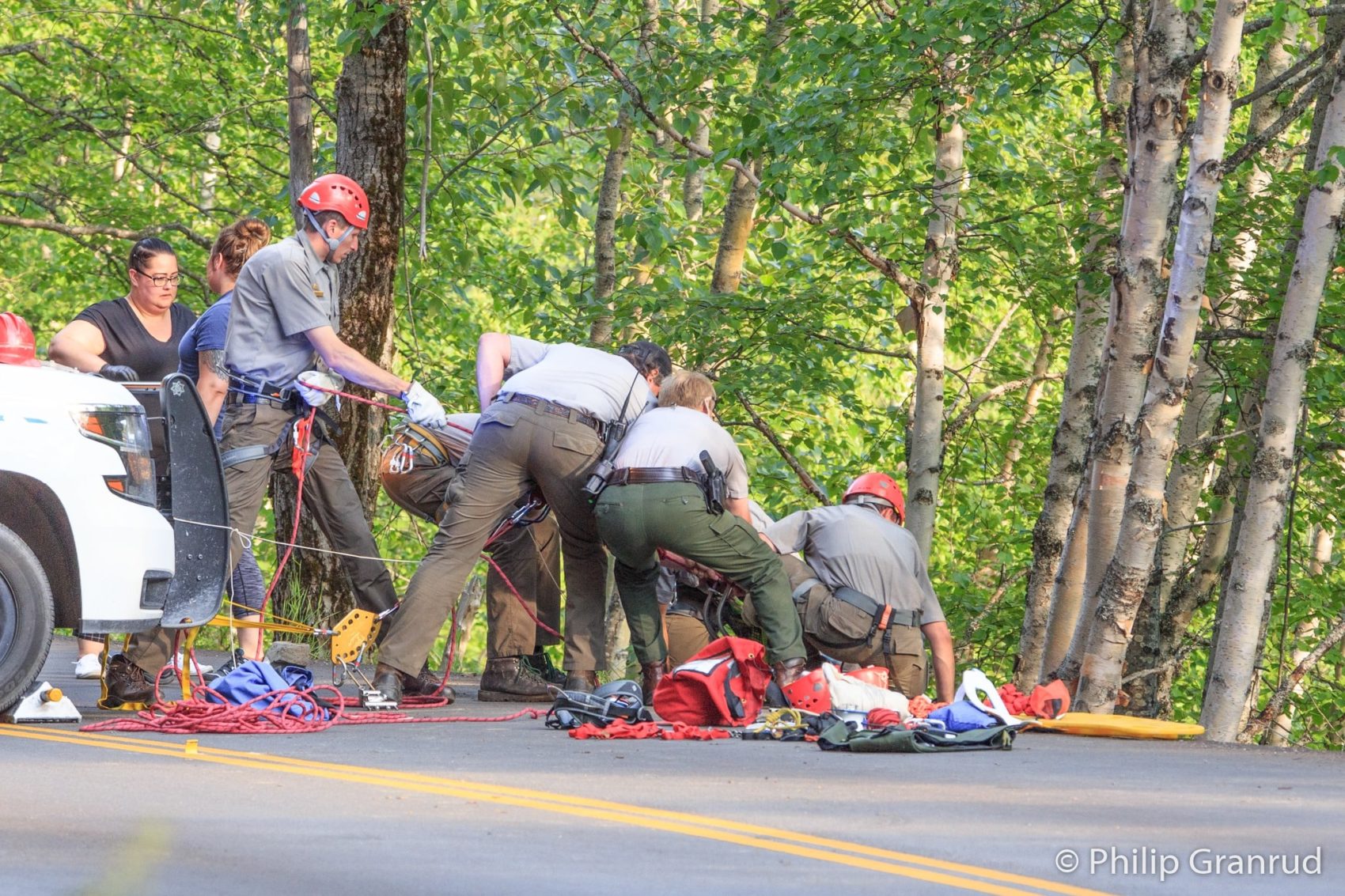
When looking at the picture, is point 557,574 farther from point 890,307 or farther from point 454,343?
point 454,343

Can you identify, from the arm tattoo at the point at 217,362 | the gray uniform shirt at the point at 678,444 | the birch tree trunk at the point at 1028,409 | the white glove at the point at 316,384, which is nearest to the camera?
the white glove at the point at 316,384

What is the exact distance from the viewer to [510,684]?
10.1m

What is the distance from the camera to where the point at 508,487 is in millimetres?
9273

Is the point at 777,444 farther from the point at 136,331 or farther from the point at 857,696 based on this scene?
the point at 857,696

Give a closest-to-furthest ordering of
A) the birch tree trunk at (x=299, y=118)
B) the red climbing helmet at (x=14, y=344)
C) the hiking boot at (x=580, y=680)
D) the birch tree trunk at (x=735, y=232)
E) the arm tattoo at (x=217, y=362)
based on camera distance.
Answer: the red climbing helmet at (x=14, y=344) → the arm tattoo at (x=217, y=362) → the hiking boot at (x=580, y=680) → the birch tree trunk at (x=299, y=118) → the birch tree trunk at (x=735, y=232)

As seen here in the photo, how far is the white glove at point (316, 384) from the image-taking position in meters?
8.95

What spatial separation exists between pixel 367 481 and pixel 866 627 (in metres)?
4.65

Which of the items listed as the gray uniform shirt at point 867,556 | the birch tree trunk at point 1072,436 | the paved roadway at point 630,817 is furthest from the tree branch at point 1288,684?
the paved roadway at point 630,817

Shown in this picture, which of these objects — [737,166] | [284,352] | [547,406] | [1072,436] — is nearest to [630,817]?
[547,406]

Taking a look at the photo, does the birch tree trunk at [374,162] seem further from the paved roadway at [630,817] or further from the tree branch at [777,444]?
the paved roadway at [630,817]

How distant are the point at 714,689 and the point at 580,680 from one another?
1.18 meters

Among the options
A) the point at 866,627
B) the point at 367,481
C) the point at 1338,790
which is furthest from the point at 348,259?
the point at 1338,790

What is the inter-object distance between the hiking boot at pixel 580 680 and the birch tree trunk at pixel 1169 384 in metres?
2.81

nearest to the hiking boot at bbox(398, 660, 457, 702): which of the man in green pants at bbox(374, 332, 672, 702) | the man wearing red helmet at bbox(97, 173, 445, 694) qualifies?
the man in green pants at bbox(374, 332, 672, 702)
